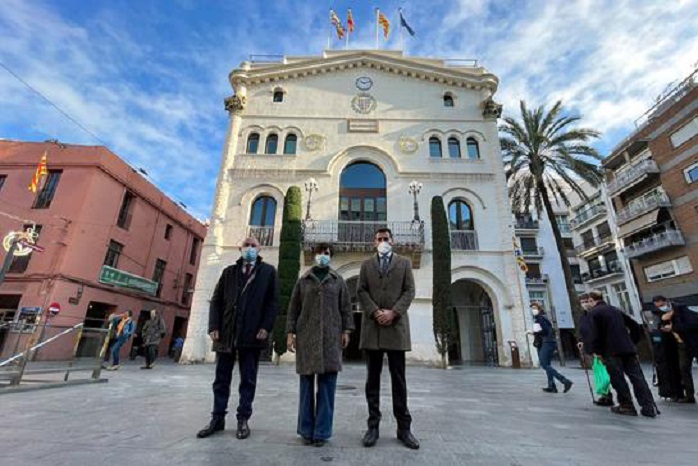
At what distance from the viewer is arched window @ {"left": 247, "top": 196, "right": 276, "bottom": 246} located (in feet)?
52.5

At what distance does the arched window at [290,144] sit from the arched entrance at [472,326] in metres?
11.2

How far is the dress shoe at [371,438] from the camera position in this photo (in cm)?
295

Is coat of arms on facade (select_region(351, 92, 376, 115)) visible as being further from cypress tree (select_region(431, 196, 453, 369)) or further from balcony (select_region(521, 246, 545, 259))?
balcony (select_region(521, 246, 545, 259))

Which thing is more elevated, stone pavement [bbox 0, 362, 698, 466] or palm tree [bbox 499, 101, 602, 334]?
palm tree [bbox 499, 101, 602, 334]

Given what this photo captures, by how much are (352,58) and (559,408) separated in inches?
777

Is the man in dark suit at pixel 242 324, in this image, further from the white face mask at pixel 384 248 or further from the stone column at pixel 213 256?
the stone column at pixel 213 256

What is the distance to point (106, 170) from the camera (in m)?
17.8

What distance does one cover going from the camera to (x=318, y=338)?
10.6ft

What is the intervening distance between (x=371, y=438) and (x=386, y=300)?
1.24 metres

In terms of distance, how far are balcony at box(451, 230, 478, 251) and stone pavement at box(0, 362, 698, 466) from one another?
35.1 feet

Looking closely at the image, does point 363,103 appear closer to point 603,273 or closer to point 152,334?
point 152,334

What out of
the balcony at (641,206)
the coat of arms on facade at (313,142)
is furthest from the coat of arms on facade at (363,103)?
the balcony at (641,206)

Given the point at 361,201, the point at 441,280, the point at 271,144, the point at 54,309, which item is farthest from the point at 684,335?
the point at 54,309

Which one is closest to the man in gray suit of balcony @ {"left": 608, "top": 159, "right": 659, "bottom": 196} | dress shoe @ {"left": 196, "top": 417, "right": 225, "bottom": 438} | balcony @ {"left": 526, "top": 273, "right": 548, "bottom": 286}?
dress shoe @ {"left": 196, "top": 417, "right": 225, "bottom": 438}
